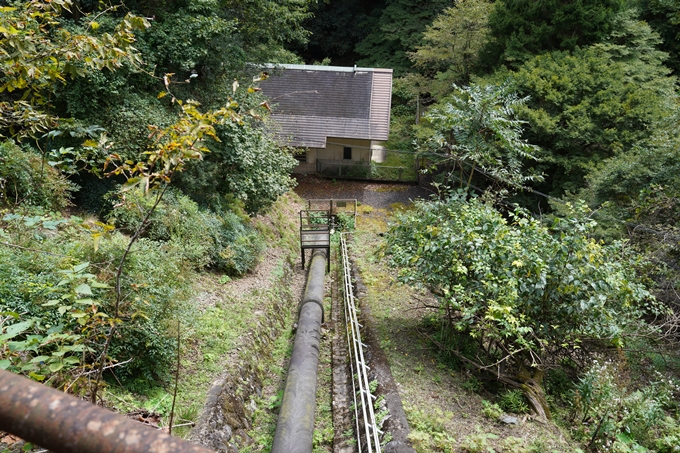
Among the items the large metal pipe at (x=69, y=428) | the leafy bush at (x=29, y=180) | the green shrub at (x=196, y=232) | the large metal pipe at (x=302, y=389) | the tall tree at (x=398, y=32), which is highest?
the tall tree at (x=398, y=32)

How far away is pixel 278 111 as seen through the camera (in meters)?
25.9

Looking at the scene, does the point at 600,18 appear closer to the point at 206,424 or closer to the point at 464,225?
the point at 464,225

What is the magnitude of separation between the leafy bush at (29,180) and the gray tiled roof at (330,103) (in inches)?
658

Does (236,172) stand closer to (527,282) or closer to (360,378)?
(360,378)

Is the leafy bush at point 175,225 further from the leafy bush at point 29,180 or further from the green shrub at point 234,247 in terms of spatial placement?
the leafy bush at point 29,180

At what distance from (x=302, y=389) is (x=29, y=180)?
20.9 feet

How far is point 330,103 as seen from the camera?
26812mm

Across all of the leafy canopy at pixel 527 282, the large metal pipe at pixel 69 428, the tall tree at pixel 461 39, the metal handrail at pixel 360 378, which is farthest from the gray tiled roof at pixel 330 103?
the large metal pipe at pixel 69 428

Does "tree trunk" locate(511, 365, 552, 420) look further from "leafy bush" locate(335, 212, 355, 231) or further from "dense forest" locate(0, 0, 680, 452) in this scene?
"leafy bush" locate(335, 212, 355, 231)

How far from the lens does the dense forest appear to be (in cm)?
384

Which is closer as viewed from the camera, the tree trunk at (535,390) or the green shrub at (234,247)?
the tree trunk at (535,390)

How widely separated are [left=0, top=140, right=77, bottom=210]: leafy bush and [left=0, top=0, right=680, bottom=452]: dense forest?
40 millimetres

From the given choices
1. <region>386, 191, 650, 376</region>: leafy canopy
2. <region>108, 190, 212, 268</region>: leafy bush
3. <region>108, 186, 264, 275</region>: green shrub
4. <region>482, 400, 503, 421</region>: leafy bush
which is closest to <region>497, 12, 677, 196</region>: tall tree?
<region>386, 191, 650, 376</region>: leafy canopy

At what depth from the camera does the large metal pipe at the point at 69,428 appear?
690 millimetres
